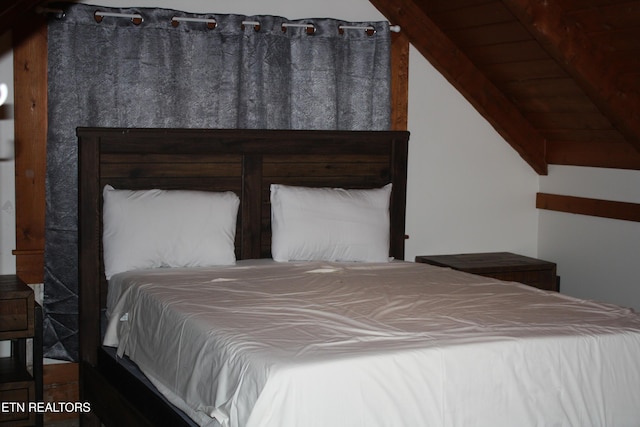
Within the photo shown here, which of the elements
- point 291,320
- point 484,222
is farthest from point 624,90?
point 291,320

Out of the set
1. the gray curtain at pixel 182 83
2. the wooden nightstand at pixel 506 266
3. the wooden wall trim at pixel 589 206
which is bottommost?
the wooden nightstand at pixel 506 266

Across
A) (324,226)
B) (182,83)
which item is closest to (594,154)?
(324,226)

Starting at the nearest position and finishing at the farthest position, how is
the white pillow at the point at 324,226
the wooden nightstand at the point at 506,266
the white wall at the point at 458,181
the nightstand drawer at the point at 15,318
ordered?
the nightstand drawer at the point at 15,318, the white pillow at the point at 324,226, the wooden nightstand at the point at 506,266, the white wall at the point at 458,181

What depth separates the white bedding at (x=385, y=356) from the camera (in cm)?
241

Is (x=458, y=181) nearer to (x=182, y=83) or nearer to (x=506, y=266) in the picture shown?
(x=506, y=266)

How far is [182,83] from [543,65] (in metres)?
1.93

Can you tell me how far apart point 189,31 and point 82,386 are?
1.82m

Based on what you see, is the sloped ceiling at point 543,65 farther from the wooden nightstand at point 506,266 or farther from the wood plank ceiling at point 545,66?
the wooden nightstand at point 506,266

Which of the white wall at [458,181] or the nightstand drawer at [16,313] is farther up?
the white wall at [458,181]

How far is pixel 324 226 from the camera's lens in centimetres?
420

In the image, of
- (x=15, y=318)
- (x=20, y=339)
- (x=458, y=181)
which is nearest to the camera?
(x=15, y=318)

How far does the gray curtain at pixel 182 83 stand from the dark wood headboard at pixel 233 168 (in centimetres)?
16

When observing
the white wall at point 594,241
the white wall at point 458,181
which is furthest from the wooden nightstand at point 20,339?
the white wall at point 594,241

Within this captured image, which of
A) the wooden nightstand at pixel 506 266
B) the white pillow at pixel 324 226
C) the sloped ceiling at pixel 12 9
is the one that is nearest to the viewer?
the sloped ceiling at pixel 12 9
